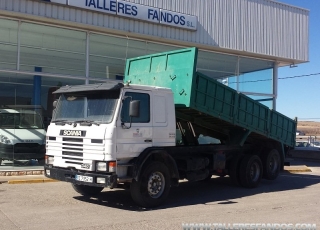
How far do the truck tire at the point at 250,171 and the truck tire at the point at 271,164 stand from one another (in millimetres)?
→ 356

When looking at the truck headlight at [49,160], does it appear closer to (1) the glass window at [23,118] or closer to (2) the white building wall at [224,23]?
(1) the glass window at [23,118]

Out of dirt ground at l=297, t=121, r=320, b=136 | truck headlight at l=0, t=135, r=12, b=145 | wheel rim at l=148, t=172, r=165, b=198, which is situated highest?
dirt ground at l=297, t=121, r=320, b=136

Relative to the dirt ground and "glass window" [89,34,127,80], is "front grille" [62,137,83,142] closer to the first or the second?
"glass window" [89,34,127,80]

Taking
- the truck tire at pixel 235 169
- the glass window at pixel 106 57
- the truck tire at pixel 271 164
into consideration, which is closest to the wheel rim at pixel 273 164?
the truck tire at pixel 271 164

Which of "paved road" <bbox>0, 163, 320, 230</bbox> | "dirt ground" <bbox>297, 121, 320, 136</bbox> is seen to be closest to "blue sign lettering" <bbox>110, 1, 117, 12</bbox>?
"paved road" <bbox>0, 163, 320, 230</bbox>

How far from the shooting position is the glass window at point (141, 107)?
26.9ft

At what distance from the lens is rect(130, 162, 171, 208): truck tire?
8.40m

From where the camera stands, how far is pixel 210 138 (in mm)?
11852

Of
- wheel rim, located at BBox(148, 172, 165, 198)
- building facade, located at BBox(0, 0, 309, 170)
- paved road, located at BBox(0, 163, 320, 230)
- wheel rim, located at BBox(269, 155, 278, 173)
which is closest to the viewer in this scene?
paved road, located at BBox(0, 163, 320, 230)

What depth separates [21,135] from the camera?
1305 centimetres

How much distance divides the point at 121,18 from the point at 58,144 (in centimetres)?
726

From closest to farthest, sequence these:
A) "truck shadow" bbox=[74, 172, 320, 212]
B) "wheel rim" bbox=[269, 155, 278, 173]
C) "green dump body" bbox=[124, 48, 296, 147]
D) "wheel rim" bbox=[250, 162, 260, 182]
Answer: "truck shadow" bbox=[74, 172, 320, 212]
"green dump body" bbox=[124, 48, 296, 147]
"wheel rim" bbox=[250, 162, 260, 182]
"wheel rim" bbox=[269, 155, 278, 173]

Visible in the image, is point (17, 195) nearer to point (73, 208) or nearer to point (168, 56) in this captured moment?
point (73, 208)

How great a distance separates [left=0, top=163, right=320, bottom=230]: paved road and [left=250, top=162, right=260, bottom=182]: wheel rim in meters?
0.38
